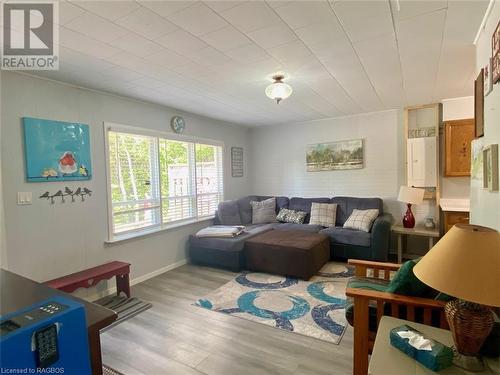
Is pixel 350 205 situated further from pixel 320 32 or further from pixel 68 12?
pixel 68 12

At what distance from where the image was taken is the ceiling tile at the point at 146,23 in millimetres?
1693

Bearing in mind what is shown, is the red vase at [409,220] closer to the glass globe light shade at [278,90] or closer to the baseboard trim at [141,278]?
the glass globe light shade at [278,90]

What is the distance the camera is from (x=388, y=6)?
1.68m

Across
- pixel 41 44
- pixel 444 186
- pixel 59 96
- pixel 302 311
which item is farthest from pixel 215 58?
pixel 444 186

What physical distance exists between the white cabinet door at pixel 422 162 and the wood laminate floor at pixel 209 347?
290cm

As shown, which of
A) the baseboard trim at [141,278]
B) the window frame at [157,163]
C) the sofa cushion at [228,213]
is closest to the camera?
the baseboard trim at [141,278]

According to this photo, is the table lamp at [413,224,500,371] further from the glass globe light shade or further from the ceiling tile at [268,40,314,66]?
the glass globe light shade

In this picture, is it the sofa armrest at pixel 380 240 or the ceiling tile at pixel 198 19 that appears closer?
the ceiling tile at pixel 198 19

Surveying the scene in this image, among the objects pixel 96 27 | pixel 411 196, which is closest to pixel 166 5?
pixel 96 27

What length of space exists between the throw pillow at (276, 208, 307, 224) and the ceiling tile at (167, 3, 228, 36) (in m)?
3.52

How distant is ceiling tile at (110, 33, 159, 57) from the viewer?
1.99 metres

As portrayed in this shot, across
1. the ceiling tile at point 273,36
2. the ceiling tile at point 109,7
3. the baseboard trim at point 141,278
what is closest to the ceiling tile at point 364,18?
the ceiling tile at point 273,36

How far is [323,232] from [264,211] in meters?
1.28

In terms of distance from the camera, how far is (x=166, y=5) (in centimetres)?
160
